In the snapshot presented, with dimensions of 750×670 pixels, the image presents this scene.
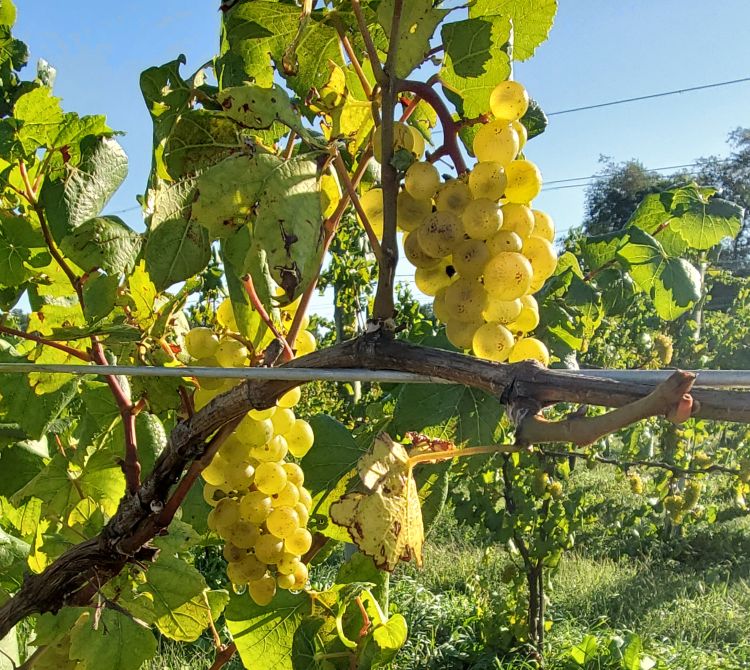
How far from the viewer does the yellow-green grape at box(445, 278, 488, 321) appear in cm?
62

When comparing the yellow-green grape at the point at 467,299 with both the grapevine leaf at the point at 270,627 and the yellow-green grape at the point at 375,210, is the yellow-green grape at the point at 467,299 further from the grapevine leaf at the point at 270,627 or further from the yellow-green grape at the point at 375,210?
the grapevine leaf at the point at 270,627

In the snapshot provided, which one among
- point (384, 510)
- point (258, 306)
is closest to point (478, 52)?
point (258, 306)

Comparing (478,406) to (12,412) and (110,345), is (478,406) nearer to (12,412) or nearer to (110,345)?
(110,345)

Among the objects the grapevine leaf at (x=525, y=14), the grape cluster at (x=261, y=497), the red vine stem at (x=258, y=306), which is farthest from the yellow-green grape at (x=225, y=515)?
the grapevine leaf at (x=525, y=14)

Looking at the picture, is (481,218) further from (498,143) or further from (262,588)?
(262,588)

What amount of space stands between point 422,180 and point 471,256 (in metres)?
0.08

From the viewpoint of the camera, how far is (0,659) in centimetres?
108

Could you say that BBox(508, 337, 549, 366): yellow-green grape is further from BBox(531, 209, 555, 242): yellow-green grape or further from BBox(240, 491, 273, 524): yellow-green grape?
BBox(240, 491, 273, 524): yellow-green grape

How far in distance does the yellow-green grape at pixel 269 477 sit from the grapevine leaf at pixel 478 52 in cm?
45

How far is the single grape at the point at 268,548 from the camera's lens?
83 centimetres

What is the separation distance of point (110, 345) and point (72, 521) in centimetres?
37

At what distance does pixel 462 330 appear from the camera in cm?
65

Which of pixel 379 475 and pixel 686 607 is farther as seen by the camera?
pixel 686 607

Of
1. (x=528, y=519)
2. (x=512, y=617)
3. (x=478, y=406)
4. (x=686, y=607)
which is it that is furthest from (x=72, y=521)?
(x=686, y=607)
